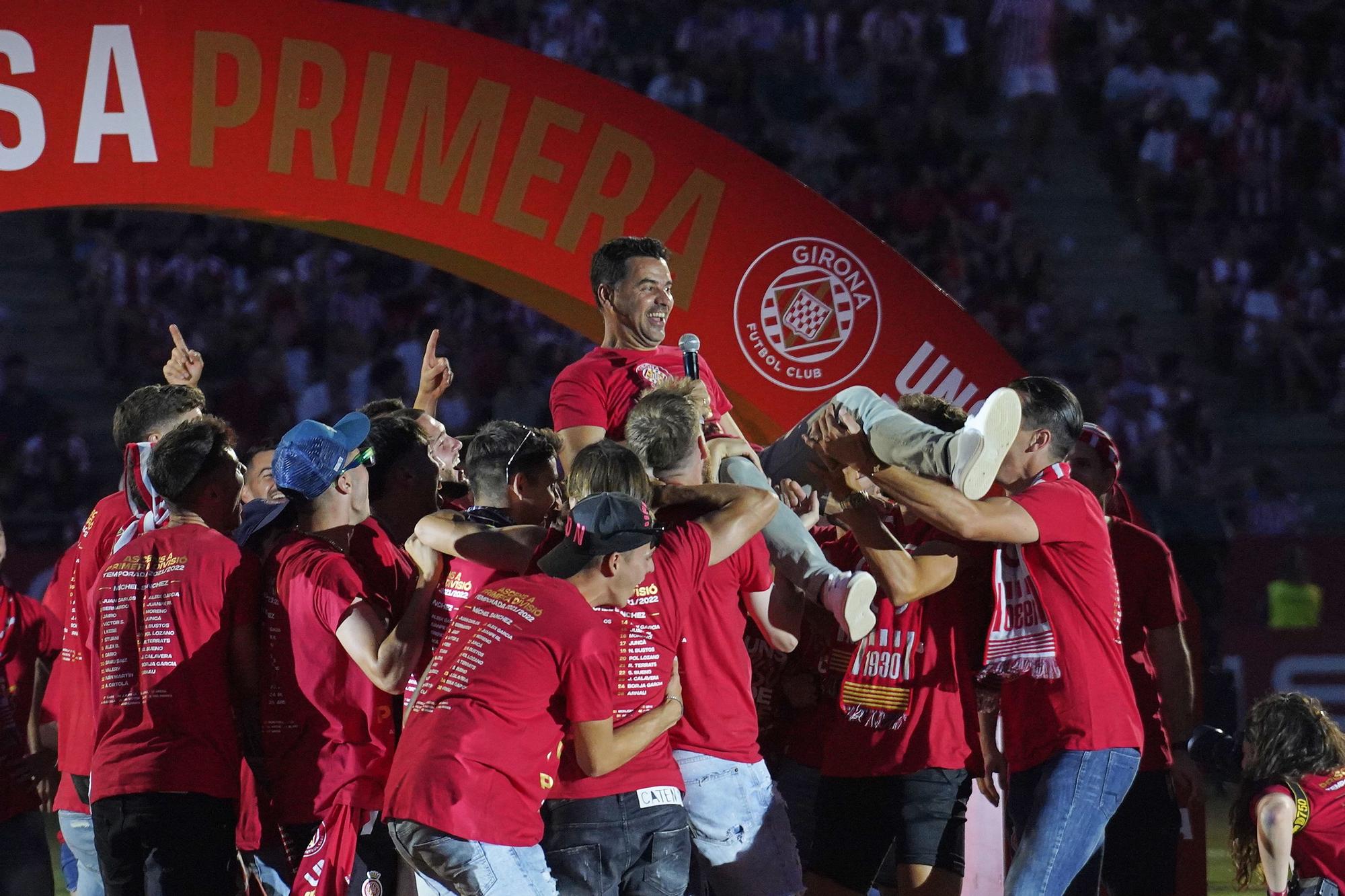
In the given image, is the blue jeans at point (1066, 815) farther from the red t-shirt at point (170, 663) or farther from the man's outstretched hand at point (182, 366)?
the man's outstretched hand at point (182, 366)

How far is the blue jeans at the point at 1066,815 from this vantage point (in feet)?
16.8

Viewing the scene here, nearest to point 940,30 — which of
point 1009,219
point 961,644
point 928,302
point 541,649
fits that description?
point 1009,219

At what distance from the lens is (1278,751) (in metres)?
6.29

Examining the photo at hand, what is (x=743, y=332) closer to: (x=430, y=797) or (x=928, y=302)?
(x=928, y=302)

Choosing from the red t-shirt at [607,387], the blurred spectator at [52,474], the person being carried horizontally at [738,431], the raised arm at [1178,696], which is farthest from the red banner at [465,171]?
the blurred spectator at [52,474]

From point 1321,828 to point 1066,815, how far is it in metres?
1.66

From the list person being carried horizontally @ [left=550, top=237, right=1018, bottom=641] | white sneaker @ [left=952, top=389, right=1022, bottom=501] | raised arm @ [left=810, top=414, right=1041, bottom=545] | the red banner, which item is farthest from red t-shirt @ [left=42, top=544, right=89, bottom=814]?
white sneaker @ [left=952, top=389, right=1022, bottom=501]

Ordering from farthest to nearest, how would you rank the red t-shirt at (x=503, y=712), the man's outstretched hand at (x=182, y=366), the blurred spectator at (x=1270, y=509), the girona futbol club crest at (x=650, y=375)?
the blurred spectator at (x=1270, y=509)
the man's outstretched hand at (x=182, y=366)
the girona futbol club crest at (x=650, y=375)
the red t-shirt at (x=503, y=712)

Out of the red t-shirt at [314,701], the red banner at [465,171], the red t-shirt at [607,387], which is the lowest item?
the red t-shirt at [314,701]

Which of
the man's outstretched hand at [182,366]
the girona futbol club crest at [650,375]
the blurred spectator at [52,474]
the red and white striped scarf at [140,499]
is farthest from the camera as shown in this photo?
the blurred spectator at [52,474]

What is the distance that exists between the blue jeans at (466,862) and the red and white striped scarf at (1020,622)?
1.88 meters

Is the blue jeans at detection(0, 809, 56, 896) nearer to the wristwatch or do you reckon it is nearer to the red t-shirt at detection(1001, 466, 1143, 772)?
the wristwatch

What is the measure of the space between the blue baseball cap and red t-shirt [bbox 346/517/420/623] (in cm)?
30

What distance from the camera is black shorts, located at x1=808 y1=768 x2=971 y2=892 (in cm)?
563
